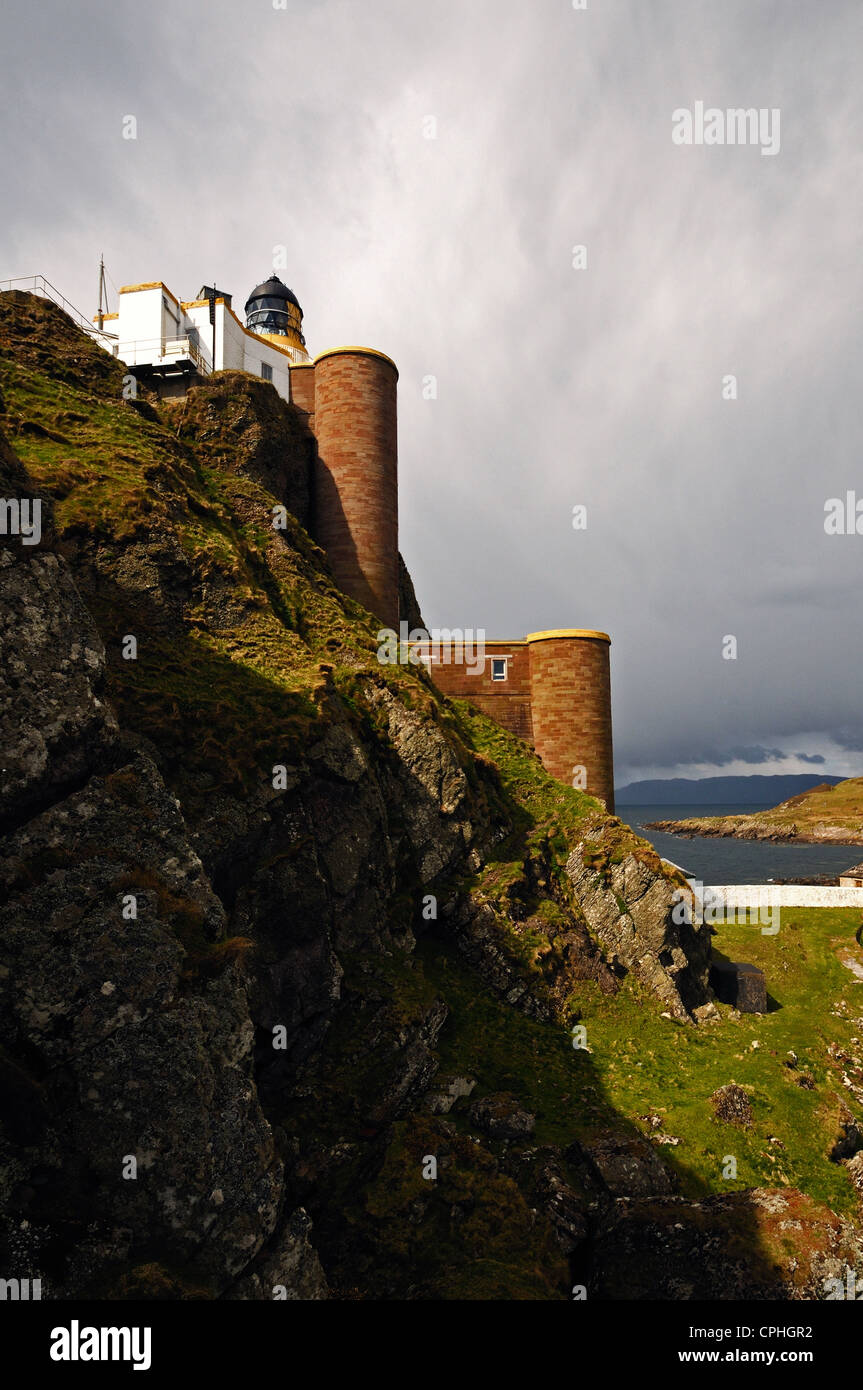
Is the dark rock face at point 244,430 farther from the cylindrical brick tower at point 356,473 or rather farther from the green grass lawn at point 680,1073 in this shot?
the green grass lawn at point 680,1073

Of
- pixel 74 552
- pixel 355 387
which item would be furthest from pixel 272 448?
pixel 74 552

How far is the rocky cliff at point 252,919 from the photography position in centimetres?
1058

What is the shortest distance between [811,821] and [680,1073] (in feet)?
498

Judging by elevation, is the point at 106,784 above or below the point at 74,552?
below

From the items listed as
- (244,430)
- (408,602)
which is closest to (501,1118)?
(244,430)

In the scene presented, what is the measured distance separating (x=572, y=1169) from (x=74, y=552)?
21.5 meters

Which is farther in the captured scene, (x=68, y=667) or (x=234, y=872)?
(x=234, y=872)

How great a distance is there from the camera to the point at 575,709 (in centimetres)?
3897

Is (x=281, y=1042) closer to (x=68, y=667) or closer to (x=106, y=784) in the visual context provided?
(x=106, y=784)

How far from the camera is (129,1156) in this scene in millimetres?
10242

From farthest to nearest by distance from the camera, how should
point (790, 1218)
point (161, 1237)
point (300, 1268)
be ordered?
point (790, 1218) < point (300, 1268) < point (161, 1237)

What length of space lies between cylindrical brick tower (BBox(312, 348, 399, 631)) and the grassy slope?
135604 mm

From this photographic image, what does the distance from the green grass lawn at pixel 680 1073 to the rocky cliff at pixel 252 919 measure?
1.10 feet

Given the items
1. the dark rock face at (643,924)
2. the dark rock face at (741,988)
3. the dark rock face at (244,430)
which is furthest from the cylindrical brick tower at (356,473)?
the dark rock face at (741,988)
